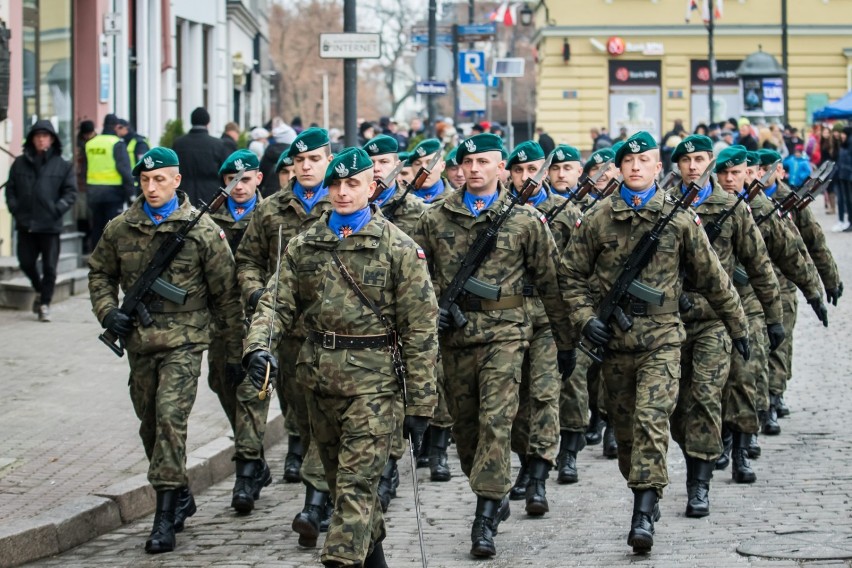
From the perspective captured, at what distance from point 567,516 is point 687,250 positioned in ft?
5.36

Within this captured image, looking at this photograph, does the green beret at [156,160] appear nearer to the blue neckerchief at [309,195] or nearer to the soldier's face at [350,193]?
the blue neckerchief at [309,195]

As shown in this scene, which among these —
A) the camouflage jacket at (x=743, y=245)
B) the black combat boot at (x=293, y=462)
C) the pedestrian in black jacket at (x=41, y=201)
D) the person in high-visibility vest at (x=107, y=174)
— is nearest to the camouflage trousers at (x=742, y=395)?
the camouflage jacket at (x=743, y=245)

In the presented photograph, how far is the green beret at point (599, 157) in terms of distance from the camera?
42.3 feet

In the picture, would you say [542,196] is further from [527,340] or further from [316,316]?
[316,316]

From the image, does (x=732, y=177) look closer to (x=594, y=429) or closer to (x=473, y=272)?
(x=594, y=429)

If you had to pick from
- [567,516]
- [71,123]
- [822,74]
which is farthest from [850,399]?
[822,74]

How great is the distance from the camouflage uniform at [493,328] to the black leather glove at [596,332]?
0.29 m

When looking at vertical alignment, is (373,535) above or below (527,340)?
below

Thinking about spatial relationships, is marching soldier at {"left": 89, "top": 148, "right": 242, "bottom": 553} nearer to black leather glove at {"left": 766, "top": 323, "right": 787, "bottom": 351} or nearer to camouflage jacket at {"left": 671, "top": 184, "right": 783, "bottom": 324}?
camouflage jacket at {"left": 671, "top": 184, "right": 783, "bottom": 324}

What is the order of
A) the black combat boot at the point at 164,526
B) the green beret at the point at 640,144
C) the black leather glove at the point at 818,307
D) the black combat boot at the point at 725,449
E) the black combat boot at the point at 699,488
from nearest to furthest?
the black combat boot at the point at 164,526 < the green beret at the point at 640,144 < the black combat boot at the point at 699,488 < the black combat boot at the point at 725,449 < the black leather glove at the point at 818,307

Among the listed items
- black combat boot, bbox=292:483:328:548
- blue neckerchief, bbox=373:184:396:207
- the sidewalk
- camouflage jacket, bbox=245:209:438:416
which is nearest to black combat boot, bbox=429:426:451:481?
the sidewalk

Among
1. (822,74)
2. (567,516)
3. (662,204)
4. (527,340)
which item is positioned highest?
(822,74)

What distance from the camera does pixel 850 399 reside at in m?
13.4

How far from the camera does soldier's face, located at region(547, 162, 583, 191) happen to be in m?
11.9
